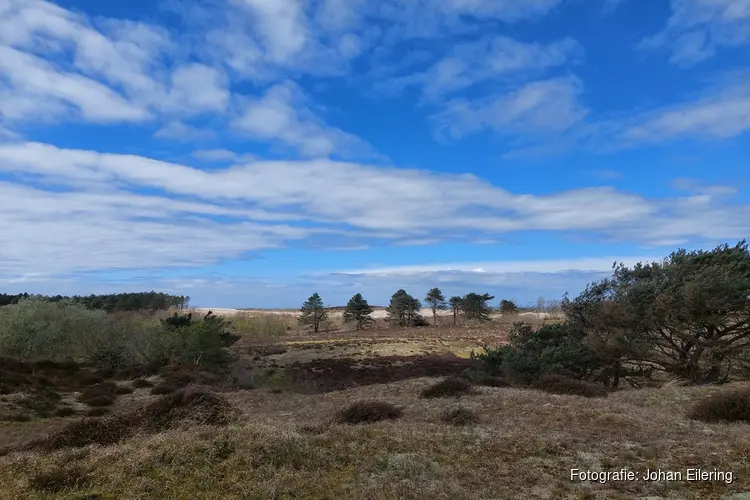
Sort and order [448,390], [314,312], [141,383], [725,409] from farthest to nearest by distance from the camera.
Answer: [314,312] → [141,383] → [448,390] → [725,409]

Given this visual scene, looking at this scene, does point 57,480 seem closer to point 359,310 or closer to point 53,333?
point 53,333

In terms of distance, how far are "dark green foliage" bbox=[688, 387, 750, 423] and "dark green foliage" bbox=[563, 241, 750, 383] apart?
6.88 metres

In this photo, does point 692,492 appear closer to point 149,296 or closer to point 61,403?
point 61,403

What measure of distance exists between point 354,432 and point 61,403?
16671 millimetres

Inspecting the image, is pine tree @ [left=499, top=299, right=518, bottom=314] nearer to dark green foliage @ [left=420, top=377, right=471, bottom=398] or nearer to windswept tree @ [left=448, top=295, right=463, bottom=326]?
windswept tree @ [left=448, top=295, right=463, bottom=326]

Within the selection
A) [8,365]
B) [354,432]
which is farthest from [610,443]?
[8,365]

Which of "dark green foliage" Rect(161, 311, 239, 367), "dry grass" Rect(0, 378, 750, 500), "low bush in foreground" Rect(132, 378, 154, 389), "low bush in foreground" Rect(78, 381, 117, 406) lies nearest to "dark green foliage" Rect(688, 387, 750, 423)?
"dry grass" Rect(0, 378, 750, 500)

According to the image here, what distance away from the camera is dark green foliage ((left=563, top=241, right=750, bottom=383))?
49.3ft

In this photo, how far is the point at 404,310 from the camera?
82625mm

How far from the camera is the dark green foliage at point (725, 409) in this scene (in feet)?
28.9

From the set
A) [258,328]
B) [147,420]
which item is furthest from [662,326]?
[258,328]

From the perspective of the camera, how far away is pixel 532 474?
578 centimetres

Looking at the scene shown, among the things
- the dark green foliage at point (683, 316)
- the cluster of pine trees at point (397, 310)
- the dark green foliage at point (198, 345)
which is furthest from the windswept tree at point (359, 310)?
the dark green foliage at point (683, 316)

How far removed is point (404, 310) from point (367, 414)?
242 ft
